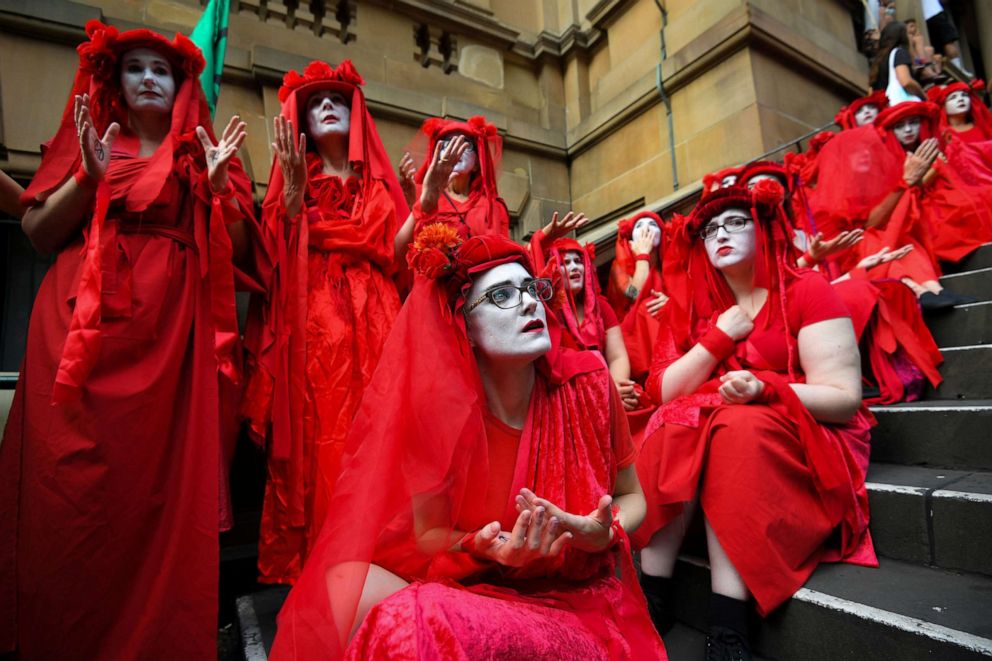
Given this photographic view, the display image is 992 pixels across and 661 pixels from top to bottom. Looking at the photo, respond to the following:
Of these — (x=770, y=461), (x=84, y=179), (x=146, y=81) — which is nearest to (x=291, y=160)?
Result: (x=146, y=81)

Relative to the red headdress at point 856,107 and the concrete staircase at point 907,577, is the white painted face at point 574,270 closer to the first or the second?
the concrete staircase at point 907,577

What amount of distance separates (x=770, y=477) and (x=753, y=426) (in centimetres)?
18

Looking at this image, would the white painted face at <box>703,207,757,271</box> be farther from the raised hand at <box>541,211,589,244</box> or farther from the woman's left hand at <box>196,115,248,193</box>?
the woman's left hand at <box>196,115,248,193</box>

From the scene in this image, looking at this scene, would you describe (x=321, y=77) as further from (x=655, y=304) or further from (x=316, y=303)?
(x=655, y=304)

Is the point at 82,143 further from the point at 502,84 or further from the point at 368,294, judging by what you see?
the point at 502,84

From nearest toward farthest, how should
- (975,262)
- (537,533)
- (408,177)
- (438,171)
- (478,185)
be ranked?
(537,533) → (438,171) → (408,177) → (478,185) → (975,262)

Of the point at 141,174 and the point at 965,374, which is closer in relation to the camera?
the point at 141,174

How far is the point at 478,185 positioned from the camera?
3.47 metres

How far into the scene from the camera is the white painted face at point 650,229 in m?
4.42

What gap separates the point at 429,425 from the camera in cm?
140

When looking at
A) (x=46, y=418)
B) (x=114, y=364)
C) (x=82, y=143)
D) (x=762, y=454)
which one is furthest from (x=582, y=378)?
(x=82, y=143)

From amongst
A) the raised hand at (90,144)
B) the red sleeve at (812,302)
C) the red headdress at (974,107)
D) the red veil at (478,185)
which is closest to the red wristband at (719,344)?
the red sleeve at (812,302)

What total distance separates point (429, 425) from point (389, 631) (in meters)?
0.47

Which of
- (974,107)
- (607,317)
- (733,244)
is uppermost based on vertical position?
(974,107)
